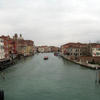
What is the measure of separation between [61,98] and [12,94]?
7.25 m

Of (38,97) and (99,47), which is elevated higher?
(99,47)

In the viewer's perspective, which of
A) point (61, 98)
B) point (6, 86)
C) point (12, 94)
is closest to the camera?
point (61, 98)

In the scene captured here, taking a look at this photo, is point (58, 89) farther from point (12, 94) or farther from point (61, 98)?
point (12, 94)

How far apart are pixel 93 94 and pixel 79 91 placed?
2171 millimetres

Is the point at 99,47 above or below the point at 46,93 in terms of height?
above

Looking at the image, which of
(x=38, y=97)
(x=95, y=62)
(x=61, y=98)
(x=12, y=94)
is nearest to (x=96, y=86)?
(x=61, y=98)

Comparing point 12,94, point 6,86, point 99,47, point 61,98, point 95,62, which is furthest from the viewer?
point 99,47

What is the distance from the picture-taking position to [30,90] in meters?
22.4

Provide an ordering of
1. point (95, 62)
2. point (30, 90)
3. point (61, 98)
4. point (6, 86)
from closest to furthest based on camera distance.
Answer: point (61, 98), point (30, 90), point (6, 86), point (95, 62)

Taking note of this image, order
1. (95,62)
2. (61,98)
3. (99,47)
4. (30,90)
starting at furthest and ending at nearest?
(99,47), (95,62), (30,90), (61,98)

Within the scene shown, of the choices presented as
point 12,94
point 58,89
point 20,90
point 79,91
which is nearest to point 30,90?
point 20,90

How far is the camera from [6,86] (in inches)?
967

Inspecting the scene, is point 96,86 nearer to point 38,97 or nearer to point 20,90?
point 38,97

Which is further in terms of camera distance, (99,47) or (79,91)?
(99,47)
